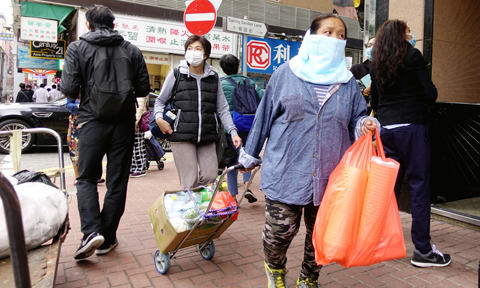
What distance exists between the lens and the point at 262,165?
2535 millimetres

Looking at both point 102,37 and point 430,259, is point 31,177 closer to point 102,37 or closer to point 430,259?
point 102,37

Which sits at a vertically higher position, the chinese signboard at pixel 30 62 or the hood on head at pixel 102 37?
the chinese signboard at pixel 30 62

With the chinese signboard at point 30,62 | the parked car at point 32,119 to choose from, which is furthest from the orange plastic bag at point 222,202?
the chinese signboard at point 30,62

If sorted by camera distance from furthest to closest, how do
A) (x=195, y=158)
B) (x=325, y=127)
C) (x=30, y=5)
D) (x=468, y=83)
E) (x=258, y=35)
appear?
(x=30, y=5) < (x=258, y=35) < (x=468, y=83) < (x=195, y=158) < (x=325, y=127)

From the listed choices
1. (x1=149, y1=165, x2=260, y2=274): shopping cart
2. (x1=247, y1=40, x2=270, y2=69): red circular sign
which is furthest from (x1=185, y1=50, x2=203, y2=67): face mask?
(x1=247, y1=40, x2=270, y2=69): red circular sign

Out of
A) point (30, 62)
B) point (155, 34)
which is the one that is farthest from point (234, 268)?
point (30, 62)

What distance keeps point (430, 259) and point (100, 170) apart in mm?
2771

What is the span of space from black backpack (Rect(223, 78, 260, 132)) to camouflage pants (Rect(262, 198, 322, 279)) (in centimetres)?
224

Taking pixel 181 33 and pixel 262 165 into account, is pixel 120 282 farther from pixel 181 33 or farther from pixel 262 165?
pixel 181 33

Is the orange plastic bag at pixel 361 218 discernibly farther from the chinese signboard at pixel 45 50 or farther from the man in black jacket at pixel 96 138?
the chinese signboard at pixel 45 50

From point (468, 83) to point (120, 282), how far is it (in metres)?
4.72

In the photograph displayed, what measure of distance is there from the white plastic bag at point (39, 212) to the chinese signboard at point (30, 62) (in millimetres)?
18163

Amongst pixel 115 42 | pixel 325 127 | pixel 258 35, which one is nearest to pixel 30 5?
pixel 258 35

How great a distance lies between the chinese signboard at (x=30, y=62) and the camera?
61.6ft
